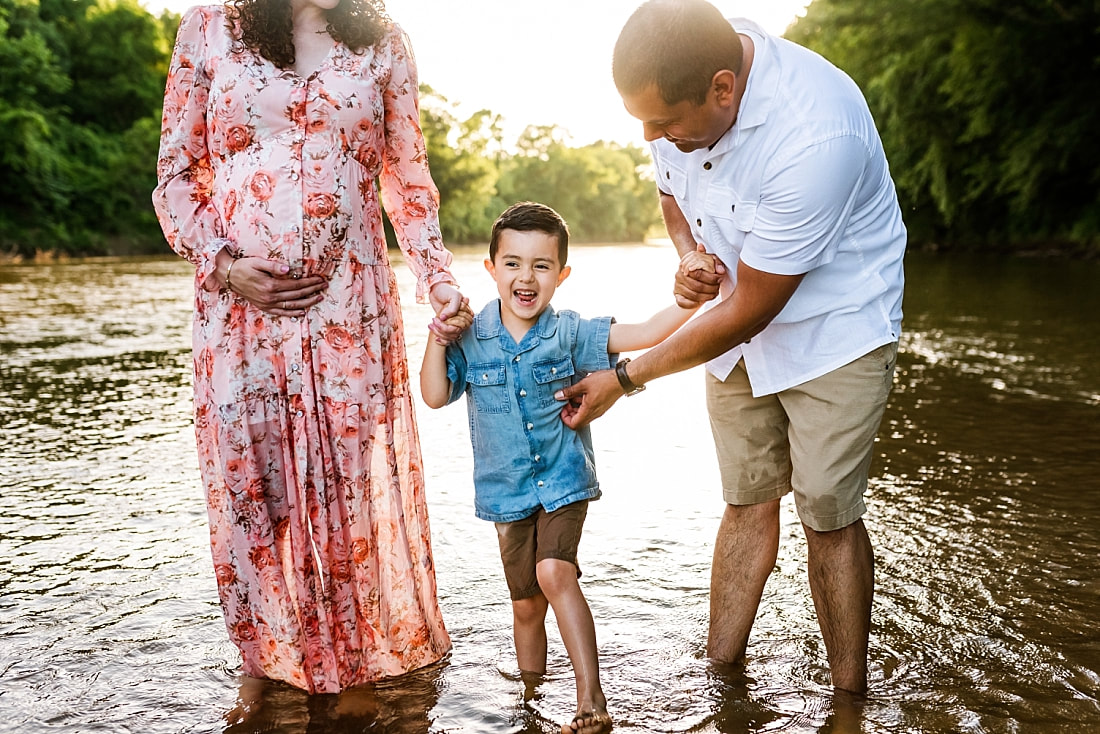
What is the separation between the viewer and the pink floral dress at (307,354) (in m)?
2.89

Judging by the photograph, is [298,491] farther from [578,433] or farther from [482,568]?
[482,568]

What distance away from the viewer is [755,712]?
2.93 metres

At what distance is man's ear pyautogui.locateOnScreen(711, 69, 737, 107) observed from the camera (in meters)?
2.57

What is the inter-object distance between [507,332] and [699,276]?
59cm

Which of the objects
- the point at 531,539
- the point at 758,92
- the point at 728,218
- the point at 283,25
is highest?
the point at 283,25

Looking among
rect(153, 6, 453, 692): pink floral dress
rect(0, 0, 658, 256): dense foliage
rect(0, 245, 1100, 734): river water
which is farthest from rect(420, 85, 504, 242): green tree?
rect(153, 6, 453, 692): pink floral dress

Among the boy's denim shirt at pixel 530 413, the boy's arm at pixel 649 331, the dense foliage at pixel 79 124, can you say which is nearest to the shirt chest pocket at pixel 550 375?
the boy's denim shirt at pixel 530 413

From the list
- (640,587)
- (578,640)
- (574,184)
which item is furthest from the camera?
(574,184)

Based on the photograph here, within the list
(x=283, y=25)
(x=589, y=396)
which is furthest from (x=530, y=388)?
(x=283, y=25)

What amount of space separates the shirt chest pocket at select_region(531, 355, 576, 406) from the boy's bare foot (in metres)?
0.86

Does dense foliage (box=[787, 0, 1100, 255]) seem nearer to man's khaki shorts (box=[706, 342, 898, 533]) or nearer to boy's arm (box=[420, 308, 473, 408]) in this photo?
man's khaki shorts (box=[706, 342, 898, 533])

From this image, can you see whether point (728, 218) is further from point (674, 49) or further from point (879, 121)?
point (879, 121)

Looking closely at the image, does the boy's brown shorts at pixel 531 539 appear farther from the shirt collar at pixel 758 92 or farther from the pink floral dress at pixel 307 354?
the shirt collar at pixel 758 92

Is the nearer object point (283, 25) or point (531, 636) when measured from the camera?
point (283, 25)
